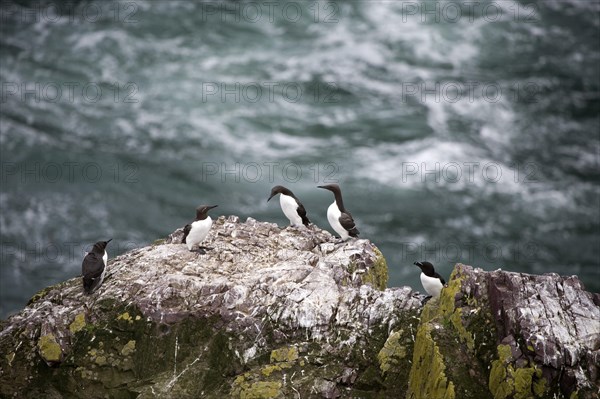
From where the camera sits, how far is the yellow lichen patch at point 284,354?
41.8 feet

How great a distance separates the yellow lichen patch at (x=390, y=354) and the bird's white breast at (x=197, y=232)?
4.08 metres

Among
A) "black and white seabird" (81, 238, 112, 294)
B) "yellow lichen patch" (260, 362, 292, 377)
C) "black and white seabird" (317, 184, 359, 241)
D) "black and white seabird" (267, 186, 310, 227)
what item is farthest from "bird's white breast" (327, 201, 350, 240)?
"black and white seabird" (81, 238, 112, 294)

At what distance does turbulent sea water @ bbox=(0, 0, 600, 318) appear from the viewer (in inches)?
1526

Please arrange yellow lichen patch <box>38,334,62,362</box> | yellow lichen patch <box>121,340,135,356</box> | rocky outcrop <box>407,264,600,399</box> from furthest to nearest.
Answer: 1. yellow lichen patch <box>121,340,135,356</box>
2. yellow lichen patch <box>38,334,62,362</box>
3. rocky outcrop <box>407,264,600,399</box>

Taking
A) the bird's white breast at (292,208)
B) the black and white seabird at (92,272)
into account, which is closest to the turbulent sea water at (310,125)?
the bird's white breast at (292,208)

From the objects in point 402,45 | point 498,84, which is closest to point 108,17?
point 402,45

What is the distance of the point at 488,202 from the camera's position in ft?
138

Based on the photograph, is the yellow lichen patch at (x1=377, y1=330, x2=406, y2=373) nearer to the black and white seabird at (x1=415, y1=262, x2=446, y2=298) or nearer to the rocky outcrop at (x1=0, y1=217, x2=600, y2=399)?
the rocky outcrop at (x1=0, y1=217, x2=600, y2=399)

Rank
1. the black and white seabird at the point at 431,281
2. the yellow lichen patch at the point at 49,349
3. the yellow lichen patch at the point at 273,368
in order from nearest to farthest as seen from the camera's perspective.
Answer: the yellow lichen patch at the point at 273,368, the yellow lichen patch at the point at 49,349, the black and white seabird at the point at 431,281

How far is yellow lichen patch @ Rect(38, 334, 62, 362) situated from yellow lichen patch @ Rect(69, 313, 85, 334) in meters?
0.32

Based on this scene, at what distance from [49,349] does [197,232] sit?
3.31 meters

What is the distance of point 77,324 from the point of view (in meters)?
13.4

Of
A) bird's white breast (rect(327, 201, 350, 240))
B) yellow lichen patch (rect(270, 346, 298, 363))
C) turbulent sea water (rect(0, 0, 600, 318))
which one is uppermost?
bird's white breast (rect(327, 201, 350, 240))

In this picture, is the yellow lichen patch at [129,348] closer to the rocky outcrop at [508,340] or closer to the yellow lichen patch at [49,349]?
the yellow lichen patch at [49,349]
